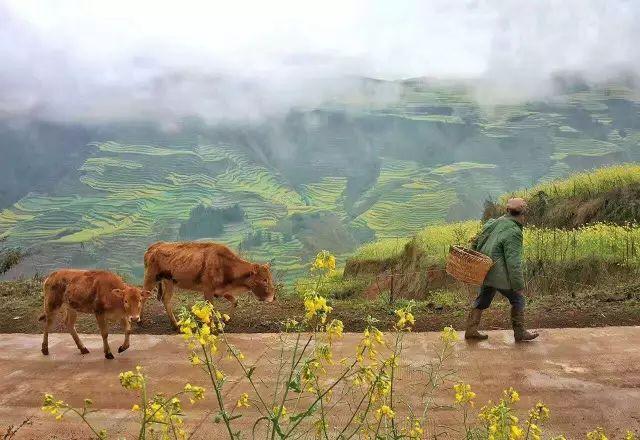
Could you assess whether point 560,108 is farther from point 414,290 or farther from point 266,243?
point 414,290

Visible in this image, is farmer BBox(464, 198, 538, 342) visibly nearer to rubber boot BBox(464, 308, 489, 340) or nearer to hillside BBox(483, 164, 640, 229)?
rubber boot BBox(464, 308, 489, 340)

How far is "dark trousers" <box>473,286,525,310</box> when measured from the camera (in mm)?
6711

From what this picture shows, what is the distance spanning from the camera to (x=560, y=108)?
40.2 meters

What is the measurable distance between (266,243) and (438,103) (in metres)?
19.3

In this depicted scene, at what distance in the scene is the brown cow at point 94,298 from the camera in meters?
6.82

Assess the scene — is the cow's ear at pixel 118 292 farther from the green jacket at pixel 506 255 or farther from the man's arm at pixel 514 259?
the man's arm at pixel 514 259

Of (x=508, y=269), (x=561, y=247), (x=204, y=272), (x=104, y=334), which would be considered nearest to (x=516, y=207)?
(x=508, y=269)

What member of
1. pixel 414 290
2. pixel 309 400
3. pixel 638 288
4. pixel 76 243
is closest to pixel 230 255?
pixel 309 400

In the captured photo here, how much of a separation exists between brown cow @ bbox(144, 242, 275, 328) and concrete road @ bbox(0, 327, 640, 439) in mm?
1069

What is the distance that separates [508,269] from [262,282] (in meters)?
3.54

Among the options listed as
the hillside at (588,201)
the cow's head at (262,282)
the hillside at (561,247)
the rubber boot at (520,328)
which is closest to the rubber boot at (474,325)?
the rubber boot at (520,328)

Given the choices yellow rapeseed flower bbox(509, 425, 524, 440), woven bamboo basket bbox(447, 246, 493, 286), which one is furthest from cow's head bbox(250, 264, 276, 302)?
yellow rapeseed flower bbox(509, 425, 524, 440)

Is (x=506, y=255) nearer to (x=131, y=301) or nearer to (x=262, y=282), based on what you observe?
(x=262, y=282)

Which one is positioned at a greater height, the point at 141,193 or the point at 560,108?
the point at 560,108
